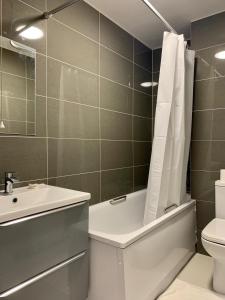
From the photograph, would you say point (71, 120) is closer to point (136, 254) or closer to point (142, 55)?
point (136, 254)

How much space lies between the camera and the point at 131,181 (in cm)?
270

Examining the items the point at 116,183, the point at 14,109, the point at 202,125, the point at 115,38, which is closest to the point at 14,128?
the point at 14,109

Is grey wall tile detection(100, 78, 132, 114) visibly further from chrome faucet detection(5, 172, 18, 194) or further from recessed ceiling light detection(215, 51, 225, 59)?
chrome faucet detection(5, 172, 18, 194)

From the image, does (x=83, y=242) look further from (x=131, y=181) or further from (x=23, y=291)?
(x=131, y=181)

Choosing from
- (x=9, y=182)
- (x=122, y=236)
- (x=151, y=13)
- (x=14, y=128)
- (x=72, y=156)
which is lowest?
(x=122, y=236)

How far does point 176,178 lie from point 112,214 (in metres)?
0.72

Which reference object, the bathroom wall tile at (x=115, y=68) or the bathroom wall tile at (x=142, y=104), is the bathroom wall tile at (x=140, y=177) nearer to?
the bathroom wall tile at (x=142, y=104)

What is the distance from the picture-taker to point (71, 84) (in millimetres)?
1953

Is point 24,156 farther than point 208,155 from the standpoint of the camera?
No

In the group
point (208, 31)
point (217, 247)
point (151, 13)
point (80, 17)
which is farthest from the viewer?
point (208, 31)

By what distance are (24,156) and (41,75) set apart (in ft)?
2.01

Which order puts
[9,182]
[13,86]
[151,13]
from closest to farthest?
[9,182] < [13,86] < [151,13]

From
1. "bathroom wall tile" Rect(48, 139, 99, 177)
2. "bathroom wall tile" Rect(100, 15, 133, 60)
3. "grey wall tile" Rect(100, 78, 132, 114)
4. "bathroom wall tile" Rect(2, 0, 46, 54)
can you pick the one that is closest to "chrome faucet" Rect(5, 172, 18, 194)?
"bathroom wall tile" Rect(48, 139, 99, 177)

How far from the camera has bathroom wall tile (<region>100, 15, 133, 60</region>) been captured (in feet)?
7.45
